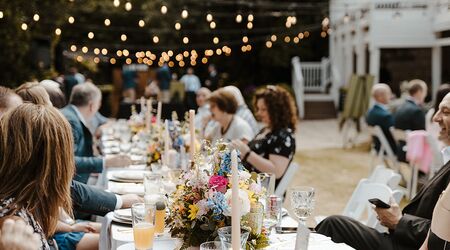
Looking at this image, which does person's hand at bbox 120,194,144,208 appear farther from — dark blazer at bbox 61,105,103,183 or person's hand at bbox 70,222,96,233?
→ dark blazer at bbox 61,105,103,183

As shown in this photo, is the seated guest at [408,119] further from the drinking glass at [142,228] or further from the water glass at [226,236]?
the water glass at [226,236]

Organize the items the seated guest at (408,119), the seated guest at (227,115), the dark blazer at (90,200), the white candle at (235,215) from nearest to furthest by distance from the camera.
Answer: the white candle at (235,215), the dark blazer at (90,200), the seated guest at (227,115), the seated guest at (408,119)

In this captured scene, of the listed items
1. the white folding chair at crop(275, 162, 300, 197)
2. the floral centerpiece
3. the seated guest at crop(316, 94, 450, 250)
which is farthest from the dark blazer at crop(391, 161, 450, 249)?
the white folding chair at crop(275, 162, 300, 197)

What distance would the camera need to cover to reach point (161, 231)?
246 cm

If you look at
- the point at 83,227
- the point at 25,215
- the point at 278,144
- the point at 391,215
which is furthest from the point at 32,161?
the point at 278,144

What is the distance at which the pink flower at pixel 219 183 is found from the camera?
213 centimetres

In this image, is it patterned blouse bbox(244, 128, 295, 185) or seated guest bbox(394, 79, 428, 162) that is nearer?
patterned blouse bbox(244, 128, 295, 185)

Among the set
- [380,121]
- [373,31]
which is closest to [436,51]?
[373,31]

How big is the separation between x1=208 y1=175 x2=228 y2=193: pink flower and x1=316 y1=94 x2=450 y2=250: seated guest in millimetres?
1181

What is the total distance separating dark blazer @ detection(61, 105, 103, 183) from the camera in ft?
13.6

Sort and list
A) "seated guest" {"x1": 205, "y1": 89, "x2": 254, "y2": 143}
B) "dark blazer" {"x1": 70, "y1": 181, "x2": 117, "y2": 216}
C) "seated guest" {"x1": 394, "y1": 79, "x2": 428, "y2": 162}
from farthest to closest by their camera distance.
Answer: "seated guest" {"x1": 394, "y1": 79, "x2": 428, "y2": 162} < "seated guest" {"x1": 205, "y1": 89, "x2": 254, "y2": 143} < "dark blazer" {"x1": 70, "y1": 181, "x2": 117, "y2": 216}

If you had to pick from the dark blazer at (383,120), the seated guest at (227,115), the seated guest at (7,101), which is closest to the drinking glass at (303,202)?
the seated guest at (7,101)

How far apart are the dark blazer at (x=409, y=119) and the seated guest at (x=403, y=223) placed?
13.3 ft

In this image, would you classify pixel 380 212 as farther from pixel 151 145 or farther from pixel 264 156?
pixel 151 145
